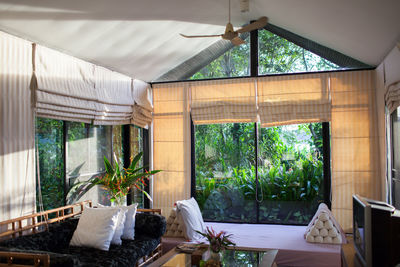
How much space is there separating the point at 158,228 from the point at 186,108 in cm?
237

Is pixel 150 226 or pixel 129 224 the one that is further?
pixel 150 226

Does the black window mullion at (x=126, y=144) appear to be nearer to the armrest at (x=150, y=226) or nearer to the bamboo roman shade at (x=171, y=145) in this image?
the bamboo roman shade at (x=171, y=145)

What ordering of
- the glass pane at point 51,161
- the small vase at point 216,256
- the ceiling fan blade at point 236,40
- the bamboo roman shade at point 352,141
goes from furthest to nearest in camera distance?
the bamboo roman shade at point 352,141 < the glass pane at point 51,161 < the ceiling fan blade at point 236,40 < the small vase at point 216,256

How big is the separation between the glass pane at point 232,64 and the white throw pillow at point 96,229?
303 cm

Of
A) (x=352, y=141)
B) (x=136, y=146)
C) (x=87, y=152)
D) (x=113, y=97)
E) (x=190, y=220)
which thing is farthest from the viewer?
(x=136, y=146)

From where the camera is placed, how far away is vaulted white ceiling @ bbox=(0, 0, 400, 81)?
3.46m

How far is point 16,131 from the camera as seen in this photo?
3.62 metres

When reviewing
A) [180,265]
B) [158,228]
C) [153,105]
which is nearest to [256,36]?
[153,105]

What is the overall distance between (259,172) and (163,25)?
2.76 meters

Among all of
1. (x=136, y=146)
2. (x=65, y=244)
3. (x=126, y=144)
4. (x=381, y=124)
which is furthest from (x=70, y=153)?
(x=381, y=124)

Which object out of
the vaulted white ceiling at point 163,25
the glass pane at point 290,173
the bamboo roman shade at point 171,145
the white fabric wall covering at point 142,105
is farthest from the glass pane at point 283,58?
the white fabric wall covering at point 142,105

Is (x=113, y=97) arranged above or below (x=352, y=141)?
above

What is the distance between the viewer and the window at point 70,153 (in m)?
4.27

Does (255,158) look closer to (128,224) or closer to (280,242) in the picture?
(280,242)
